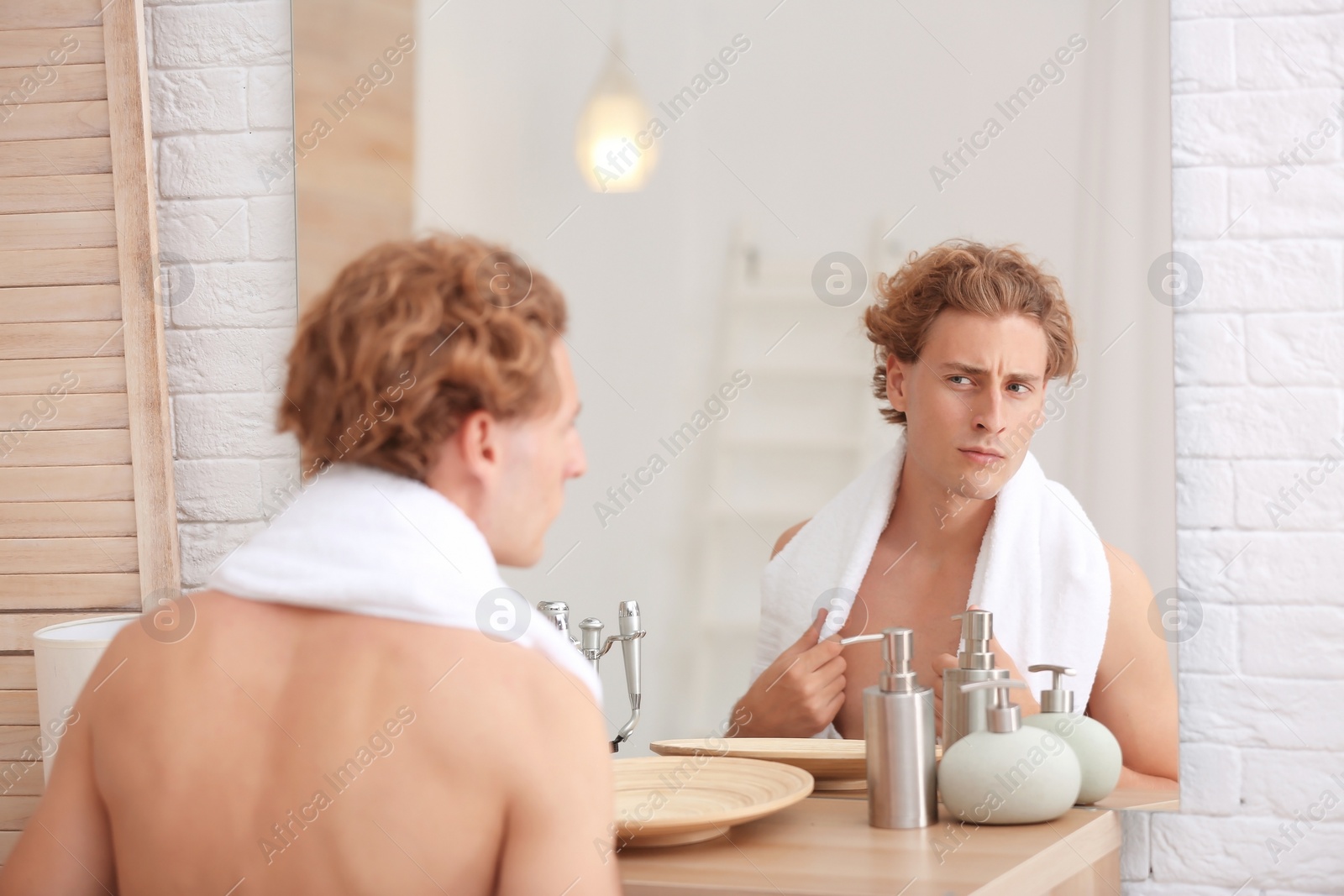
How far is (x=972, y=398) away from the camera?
1358 mm

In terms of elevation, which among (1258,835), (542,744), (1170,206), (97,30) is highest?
(97,30)

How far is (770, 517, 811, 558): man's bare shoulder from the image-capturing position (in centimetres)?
143

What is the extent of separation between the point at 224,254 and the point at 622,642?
0.75 metres

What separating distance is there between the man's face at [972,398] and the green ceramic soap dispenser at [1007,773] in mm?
313

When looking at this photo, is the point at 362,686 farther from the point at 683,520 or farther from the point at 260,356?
the point at 260,356

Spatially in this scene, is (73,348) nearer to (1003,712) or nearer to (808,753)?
(808,753)

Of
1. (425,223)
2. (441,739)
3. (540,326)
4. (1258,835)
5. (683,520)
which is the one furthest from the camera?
(425,223)

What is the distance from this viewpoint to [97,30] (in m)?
1.59

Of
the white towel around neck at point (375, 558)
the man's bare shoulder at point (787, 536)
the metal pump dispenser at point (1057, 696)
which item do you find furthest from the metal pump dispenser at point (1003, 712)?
the white towel around neck at point (375, 558)

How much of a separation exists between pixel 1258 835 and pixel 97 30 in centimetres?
170

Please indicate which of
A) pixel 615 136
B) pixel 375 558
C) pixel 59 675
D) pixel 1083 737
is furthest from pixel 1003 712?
pixel 59 675

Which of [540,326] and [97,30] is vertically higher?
[97,30]

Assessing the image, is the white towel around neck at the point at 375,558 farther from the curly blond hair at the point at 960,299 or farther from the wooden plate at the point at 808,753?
the curly blond hair at the point at 960,299

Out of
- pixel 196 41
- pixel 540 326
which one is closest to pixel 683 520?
pixel 540 326
